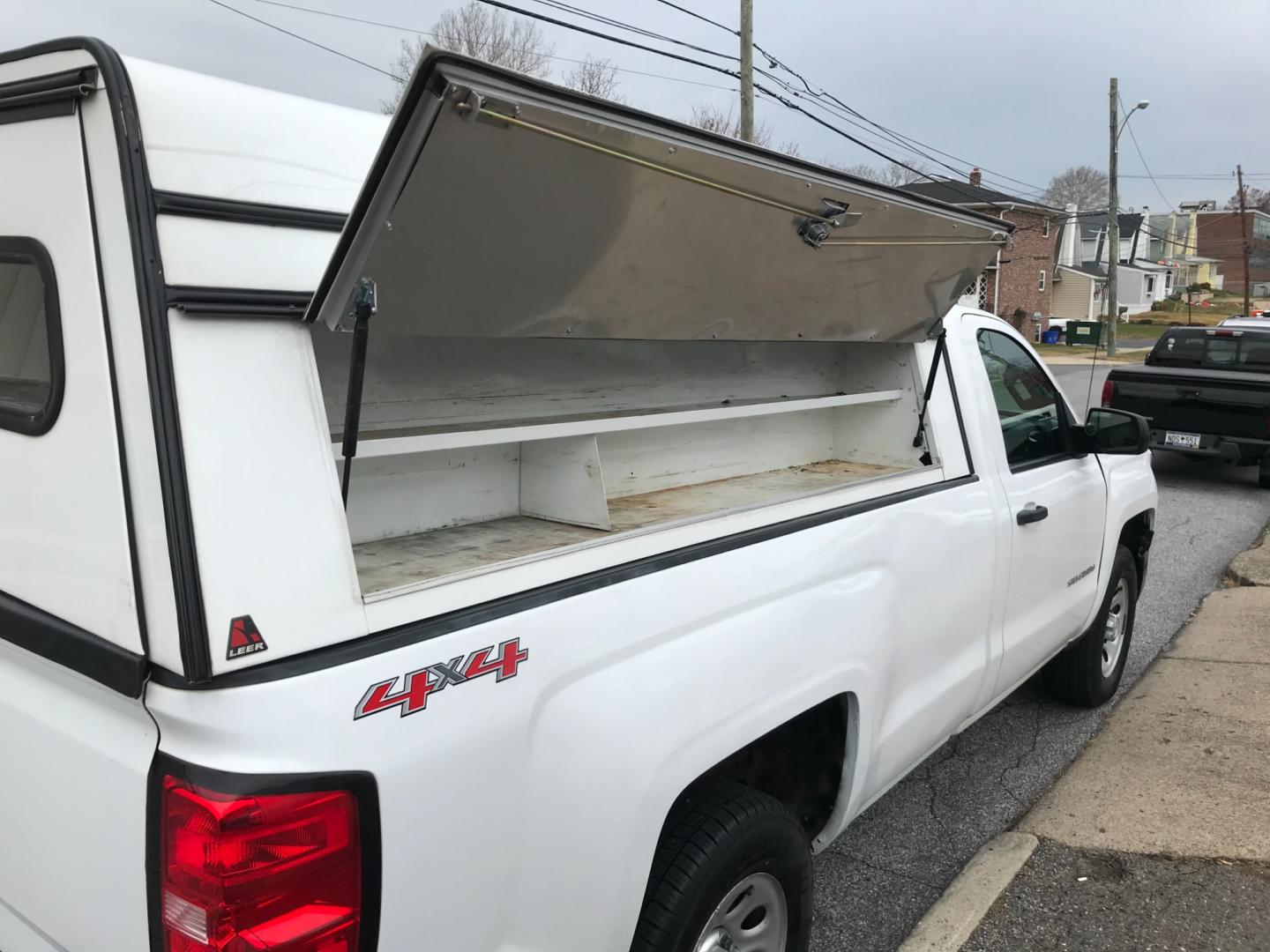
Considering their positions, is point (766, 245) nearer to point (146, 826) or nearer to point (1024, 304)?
point (146, 826)

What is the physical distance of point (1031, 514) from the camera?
3.40 meters

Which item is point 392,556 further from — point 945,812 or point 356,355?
point 945,812

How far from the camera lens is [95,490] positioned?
151 centimetres

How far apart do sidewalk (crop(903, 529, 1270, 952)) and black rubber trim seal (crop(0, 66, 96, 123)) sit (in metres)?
2.93

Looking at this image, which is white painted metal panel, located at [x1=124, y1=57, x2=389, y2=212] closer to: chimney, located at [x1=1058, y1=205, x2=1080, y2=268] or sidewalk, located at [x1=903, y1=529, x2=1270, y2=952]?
sidewalk, located at [x1=903, y1=529, x2=1270, y2=952]

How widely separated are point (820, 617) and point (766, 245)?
37.1 inches

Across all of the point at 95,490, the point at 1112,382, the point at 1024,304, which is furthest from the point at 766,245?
the point at 1024,304

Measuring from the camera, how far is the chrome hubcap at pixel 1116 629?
4.64 m

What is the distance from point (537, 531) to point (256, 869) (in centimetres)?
124

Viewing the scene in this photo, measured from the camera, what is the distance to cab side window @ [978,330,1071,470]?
3562mm

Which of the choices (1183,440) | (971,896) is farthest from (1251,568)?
(971,896)

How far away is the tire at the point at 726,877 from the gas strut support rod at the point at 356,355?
1.03 m

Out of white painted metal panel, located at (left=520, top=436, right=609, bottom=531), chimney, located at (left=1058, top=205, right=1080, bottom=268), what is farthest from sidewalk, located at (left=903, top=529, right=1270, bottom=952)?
chimney, located at (left=1058, top=205, right=1080, bottom=268)

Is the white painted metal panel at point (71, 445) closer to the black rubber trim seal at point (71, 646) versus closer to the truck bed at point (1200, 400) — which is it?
the black rubber trim seal at point (71, 646)
